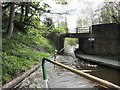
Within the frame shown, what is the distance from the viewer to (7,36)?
7000 mm

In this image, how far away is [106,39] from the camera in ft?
33.9

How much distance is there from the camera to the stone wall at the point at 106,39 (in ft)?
31.2

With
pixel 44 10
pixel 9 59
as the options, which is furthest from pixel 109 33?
pixel 9 59

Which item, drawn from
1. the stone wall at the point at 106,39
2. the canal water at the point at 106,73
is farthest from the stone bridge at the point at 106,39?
the canal water at the point at 106,73

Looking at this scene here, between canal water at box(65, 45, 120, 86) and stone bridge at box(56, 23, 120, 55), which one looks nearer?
canal water at box(65, 45, 120, 86)

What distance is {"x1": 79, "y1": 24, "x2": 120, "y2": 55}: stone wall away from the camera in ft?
31.2

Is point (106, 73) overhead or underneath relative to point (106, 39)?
underneath

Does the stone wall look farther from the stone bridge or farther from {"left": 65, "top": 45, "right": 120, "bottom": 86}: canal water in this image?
{"left": 65, "top": 45, "right": 120, "bottom": 86}: canal water

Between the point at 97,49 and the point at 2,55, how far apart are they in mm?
9815

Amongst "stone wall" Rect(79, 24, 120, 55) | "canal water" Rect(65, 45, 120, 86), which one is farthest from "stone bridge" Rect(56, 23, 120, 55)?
"canal water" Rect(65, 45, 120, 86)

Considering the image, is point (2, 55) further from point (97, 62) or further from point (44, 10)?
point (97, 62)

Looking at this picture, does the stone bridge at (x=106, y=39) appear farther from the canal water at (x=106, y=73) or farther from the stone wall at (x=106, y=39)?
the canal water at (x=106, y=73)

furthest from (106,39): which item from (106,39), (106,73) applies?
(106,73)

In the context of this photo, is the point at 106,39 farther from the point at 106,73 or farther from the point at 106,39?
the point at 106,73
